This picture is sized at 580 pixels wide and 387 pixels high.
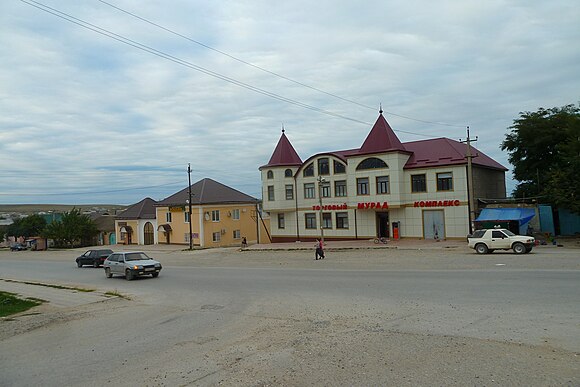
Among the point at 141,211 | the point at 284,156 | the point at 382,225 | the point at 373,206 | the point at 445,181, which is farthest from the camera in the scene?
the point at 141,211

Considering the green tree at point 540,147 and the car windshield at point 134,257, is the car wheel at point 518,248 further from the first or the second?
the car windshield at point 134,257

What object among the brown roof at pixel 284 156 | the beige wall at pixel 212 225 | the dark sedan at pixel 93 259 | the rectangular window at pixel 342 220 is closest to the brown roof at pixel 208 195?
the beige wall at pixel 212 225

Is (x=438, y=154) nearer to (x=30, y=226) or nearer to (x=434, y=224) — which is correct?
(x=434, y=224)

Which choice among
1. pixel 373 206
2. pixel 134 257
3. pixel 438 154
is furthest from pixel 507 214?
pixel 134 257

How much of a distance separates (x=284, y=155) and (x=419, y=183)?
50.2 feet

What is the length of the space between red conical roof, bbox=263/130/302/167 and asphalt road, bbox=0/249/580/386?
91.9ft

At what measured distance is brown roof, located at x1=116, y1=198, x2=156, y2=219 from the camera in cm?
6109

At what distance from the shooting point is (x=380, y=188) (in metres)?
41.4

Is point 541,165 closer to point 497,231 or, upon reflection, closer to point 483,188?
point 483,188

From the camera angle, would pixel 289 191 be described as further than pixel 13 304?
Yes

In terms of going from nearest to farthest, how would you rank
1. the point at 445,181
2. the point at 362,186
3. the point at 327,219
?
the point at 445,181 → the point at 362,186 → the point at 327,219

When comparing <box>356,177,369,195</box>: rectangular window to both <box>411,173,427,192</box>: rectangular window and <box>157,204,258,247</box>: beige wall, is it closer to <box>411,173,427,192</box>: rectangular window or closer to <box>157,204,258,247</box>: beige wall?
<box>411,173,427,192</box>: rectangular window

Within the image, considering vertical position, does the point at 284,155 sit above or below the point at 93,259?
above

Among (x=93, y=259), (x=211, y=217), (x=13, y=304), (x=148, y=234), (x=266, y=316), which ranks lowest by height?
(x=13, y=304)
